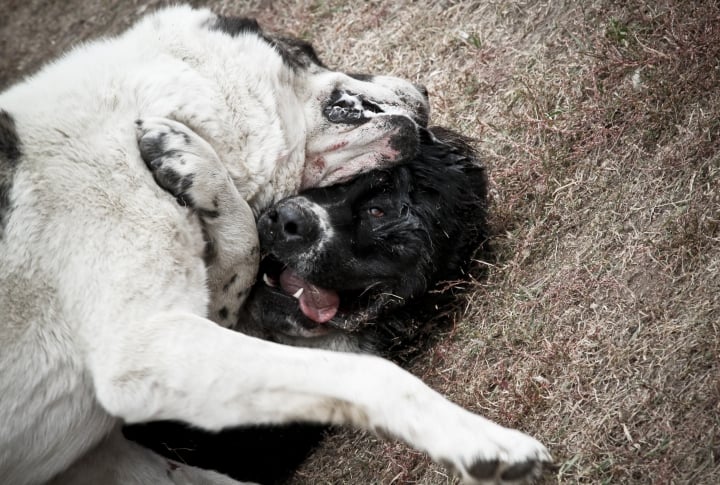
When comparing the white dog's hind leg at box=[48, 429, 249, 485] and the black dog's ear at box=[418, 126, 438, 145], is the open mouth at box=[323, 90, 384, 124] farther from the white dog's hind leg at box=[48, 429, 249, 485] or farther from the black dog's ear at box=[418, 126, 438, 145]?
the white dog's hind leg at box=[48, 429, 249, 485]

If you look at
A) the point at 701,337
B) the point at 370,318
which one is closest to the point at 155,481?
the point at 370,318

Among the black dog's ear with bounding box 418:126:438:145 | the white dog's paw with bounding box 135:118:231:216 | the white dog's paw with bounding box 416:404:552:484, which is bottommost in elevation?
the white dog's paw with bounding box 416:404:552:484

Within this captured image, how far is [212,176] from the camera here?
321cm

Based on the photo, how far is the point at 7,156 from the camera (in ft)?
10.1

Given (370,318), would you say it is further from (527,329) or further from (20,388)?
(20,388)

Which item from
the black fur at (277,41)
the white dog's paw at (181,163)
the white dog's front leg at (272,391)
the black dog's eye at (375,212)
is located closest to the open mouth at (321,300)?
the black dog's eye at (375,212)

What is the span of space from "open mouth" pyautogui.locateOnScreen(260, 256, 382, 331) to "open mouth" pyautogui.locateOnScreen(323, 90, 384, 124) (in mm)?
697

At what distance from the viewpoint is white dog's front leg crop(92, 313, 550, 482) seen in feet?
8.15

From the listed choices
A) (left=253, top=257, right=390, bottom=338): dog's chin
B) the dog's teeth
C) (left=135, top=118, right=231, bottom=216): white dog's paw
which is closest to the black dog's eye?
(left=253, top=257, right=390, bottom=338): dog's chin

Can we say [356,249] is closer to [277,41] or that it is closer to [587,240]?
[587,240]

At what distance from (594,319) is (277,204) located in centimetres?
131

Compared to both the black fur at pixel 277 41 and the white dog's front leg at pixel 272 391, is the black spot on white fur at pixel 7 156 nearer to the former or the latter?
the white dog's front leg at pixel 272 391

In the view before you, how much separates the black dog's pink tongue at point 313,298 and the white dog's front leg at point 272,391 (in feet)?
2.25

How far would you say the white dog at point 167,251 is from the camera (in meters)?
2.67
